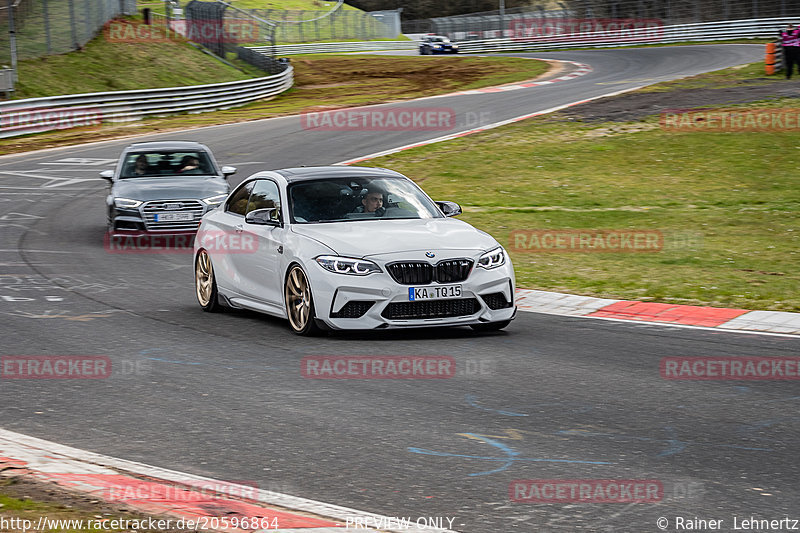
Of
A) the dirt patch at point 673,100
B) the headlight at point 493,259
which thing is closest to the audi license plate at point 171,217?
the headlight at point 493,259

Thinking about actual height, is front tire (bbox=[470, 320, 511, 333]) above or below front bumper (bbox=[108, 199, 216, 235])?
below

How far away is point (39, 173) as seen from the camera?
26531mm

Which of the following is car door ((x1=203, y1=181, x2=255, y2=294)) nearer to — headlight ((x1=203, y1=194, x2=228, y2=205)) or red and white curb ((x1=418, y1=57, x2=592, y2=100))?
headlight ((x1=203, y1=194, x2=228, y2=205))

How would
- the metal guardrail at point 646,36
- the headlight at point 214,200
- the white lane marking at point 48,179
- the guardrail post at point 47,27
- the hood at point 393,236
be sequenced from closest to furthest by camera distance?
the hood at point 393,236 < the headlight at point 214,200 < the white lane marking at point 48,179 < the guardrail post at point 47,27 < the metal guardrail at point 646,36

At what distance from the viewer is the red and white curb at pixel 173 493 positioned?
4992mm

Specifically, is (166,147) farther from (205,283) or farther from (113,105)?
(113,105)

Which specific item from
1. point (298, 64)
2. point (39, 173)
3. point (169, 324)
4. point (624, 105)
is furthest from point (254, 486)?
point (298, 64)

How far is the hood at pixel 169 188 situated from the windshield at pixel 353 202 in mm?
6292

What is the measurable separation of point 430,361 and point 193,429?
2.60 m

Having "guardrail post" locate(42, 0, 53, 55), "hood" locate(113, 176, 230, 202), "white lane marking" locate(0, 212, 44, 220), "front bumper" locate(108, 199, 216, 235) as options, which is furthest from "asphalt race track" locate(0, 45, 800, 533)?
"guardrail post" locate(42, 0, 53, 55)

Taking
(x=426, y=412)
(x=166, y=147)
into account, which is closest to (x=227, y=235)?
(x=426, y=412)

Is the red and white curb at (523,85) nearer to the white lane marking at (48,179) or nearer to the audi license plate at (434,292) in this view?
the white lane marking at (48,179)

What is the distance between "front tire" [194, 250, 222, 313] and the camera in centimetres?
1182

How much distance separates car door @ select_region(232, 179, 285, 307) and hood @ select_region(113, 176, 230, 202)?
18.2 feet
